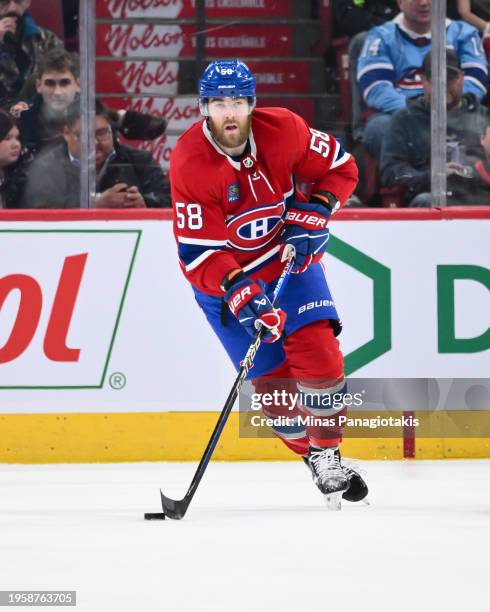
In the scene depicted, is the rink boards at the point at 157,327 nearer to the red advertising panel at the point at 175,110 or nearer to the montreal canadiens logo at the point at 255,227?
the red advertising panel at the point at 175,110

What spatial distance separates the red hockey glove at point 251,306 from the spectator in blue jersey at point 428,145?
5.41ft

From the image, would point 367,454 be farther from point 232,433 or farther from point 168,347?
point 168,347

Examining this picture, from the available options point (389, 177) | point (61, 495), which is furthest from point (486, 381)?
point (61, 495)

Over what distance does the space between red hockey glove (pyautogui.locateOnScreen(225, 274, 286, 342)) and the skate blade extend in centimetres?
48

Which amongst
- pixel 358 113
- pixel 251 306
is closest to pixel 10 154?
pixel 358 113

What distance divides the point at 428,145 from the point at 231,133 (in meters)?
1.63

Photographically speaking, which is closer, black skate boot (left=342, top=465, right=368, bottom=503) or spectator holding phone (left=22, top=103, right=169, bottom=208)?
black skate boot (left=342, top=465, right=368, bottom=503)

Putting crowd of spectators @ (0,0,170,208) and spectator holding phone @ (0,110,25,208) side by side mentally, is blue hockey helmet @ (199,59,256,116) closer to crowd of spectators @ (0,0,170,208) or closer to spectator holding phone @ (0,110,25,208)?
crowd of spectators @ (0,0,170,208)

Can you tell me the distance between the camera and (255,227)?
4137 mm

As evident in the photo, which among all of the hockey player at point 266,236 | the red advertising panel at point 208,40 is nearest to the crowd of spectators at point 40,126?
the red advertising panel at point 208,40

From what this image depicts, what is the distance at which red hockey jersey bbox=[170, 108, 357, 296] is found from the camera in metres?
3.98

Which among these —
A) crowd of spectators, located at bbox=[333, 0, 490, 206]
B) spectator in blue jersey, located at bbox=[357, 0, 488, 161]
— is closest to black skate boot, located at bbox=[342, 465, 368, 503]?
crowd of spectators, located at bbox=[333, 0, 490, 206]

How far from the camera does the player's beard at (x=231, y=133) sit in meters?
3.96

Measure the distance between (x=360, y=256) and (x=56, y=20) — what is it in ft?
4.77
